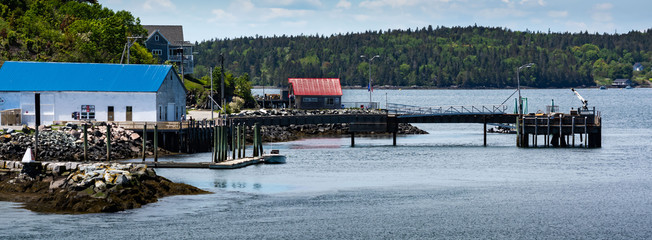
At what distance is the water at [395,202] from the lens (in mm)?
41125

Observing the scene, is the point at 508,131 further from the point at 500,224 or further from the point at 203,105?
the point at 500,224

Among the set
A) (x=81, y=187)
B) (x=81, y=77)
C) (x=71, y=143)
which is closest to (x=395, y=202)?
(x=81, y=187)

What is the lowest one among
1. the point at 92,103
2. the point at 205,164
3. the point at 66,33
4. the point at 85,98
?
the point at 205,164

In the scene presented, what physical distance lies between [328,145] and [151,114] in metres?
22.0

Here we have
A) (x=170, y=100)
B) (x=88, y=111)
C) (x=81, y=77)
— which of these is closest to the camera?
(x=88, y=111)

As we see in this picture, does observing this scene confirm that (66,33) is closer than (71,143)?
No

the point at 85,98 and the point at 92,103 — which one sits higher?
the point at 85,98

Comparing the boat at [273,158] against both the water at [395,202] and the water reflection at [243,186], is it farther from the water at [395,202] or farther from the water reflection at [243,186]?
the water reflection at [243,186]

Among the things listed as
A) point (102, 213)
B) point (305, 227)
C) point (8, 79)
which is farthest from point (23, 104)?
point (305, 227)

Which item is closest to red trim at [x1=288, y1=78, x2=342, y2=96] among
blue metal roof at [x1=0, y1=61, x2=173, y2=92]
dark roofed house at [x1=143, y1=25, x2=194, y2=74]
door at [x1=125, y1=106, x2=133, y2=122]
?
dark roofed house at [x1=143, y1=25, x2=194, y2=74]

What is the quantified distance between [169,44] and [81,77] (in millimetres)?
68210

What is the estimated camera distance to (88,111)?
7881 centimetres

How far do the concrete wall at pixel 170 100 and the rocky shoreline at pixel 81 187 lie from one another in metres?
27.7

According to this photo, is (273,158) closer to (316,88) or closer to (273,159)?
(273,159)
